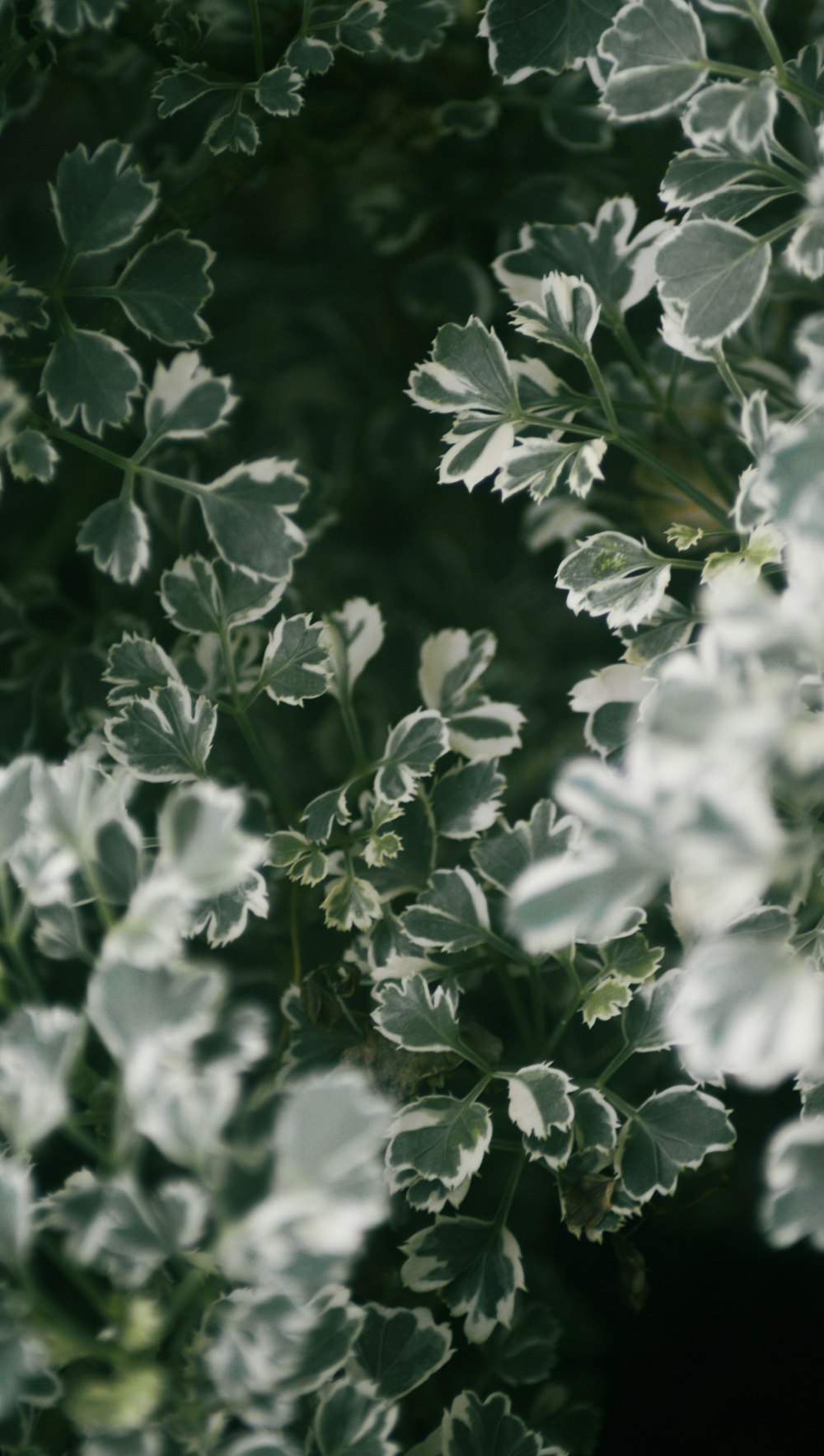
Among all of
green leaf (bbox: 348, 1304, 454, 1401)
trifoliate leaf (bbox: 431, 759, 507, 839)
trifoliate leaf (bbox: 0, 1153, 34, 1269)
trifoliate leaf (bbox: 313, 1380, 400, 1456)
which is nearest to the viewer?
trifoliate leaf (bbox: 0, 1153, 34, 1269)

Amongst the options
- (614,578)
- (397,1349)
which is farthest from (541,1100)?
(614,578)

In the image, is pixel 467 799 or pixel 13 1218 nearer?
pixel 13 1218

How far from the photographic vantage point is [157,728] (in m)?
0.69

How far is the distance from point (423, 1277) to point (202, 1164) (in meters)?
0.39

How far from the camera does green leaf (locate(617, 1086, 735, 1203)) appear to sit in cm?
65

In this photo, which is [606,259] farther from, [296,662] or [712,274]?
[296,662]

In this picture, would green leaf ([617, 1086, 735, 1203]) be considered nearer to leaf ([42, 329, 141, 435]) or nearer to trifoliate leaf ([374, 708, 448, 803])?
trifoliate leaf ([374, 708, 448, 803])

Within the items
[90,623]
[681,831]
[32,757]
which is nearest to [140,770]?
[32,757]

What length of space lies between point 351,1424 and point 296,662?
0.43 meters

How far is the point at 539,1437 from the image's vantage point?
65 cm

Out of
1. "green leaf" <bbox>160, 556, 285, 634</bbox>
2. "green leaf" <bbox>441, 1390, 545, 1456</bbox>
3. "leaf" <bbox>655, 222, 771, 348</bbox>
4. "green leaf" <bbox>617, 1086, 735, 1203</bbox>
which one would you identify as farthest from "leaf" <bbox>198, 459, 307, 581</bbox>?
"green leaf" <bbox>441, 1390, 545, 1456</bbox>

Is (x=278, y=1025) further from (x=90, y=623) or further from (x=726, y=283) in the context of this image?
(x=726, y=283)

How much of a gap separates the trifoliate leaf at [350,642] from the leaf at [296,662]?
0.28ft

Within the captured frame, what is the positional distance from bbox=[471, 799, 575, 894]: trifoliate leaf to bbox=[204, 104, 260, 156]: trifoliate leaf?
1.57 feet
